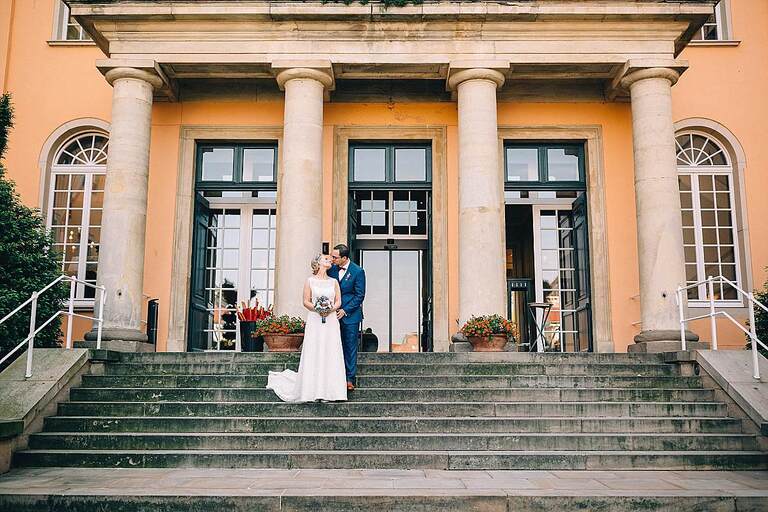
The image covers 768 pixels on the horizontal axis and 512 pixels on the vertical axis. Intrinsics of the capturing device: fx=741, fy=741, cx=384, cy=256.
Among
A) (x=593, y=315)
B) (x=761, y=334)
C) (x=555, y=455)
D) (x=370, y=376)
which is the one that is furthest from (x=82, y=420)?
(x=761, y=334)

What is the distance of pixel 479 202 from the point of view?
35.5 ft

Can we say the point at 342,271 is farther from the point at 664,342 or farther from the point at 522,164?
the point at 522,164

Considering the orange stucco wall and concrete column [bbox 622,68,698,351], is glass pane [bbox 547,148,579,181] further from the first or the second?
concrete column [bbox 622,68,698,351]

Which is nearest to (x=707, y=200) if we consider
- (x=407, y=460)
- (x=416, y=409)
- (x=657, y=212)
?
(x=657, y=212)

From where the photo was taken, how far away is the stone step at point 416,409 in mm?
7926

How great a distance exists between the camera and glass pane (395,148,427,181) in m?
13.1

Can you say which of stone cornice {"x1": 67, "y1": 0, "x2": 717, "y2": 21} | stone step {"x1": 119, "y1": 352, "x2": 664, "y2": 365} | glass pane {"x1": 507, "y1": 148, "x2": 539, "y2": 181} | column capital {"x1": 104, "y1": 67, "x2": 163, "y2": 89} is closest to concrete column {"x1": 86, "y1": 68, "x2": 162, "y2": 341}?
column capital {"x1": 104, "y1": 67, "x2": 163, "y2": 89}

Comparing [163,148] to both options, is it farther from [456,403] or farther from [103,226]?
[456,403]

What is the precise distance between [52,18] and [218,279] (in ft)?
19.4

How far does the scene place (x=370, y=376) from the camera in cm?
868

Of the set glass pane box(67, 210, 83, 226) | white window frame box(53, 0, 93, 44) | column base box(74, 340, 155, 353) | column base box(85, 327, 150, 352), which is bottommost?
column base box(74, 340, 155, 353)

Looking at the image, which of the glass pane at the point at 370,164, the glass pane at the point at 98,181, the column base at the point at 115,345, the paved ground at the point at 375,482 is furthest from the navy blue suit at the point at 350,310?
the glass pane at the point at 98,181

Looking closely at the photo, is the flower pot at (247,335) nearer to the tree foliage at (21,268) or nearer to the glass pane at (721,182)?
the tree foliage at (21,268)

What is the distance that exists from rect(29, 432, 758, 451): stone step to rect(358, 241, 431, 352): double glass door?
257 inches
